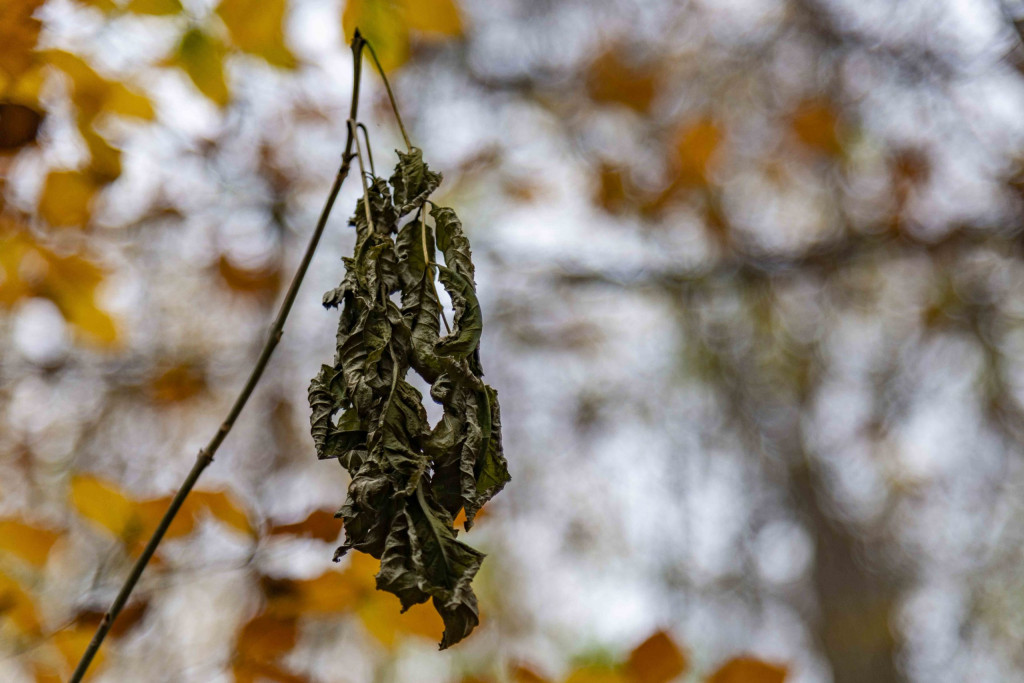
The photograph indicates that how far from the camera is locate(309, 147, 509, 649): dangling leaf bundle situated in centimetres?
74

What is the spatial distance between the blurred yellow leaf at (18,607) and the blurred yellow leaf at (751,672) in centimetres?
156

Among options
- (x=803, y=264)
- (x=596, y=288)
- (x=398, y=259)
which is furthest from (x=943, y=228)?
(x=398, y=259)

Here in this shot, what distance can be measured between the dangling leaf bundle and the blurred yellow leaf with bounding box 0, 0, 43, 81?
954 millimetres

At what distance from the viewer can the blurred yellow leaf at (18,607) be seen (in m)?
1.59

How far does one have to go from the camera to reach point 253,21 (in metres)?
1.68

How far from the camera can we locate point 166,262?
4.30 m

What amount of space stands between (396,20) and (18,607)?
5.19 feet

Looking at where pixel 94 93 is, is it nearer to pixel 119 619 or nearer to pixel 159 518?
pixel 159 518

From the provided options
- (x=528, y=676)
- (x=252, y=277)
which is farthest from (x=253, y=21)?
(x=252, y=277)

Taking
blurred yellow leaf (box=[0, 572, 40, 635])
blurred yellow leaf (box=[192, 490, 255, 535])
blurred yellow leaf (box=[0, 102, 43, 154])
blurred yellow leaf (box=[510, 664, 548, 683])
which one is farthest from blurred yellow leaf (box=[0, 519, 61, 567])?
blurred yellow leaf (box=[510, 664, 548, 683])

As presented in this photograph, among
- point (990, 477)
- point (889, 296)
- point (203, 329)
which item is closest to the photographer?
point (203, 329)

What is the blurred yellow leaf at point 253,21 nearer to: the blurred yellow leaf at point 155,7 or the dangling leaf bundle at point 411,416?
the blurred yellow leaf at point 155,7

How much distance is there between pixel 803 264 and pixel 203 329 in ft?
12.1

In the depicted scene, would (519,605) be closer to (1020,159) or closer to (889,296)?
(889,296)
